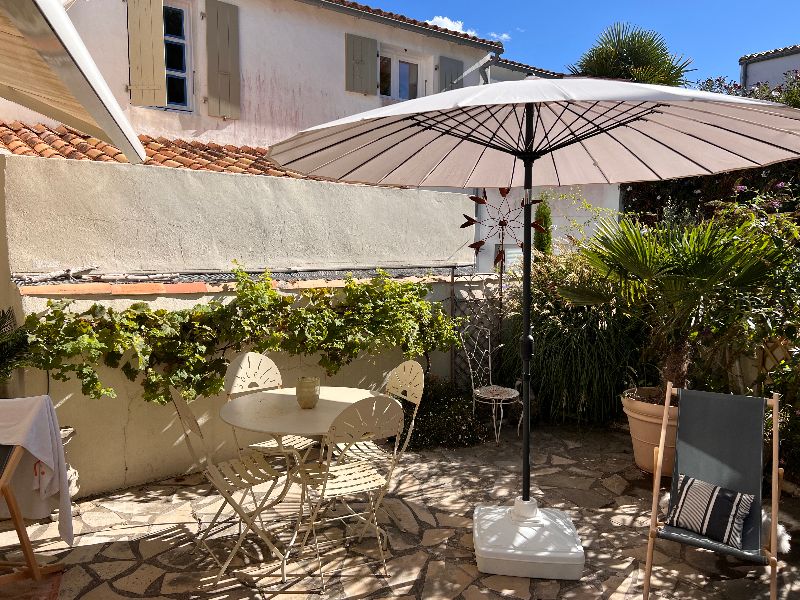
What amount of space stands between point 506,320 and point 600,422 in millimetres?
1786

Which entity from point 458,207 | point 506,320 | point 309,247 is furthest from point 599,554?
point 458,207

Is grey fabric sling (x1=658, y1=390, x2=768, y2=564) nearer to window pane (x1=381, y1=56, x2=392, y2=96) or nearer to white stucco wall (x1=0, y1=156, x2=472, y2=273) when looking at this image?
white stucco wall (x1=0, y1=156, x2=472, y2=273)

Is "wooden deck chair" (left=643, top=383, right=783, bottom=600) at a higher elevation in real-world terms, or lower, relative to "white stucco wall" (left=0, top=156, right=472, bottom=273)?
lower

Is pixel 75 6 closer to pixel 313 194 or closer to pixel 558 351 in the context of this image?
pixel 313 194

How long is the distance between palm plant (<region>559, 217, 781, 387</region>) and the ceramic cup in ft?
10.3

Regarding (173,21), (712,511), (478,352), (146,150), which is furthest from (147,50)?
(712,511)

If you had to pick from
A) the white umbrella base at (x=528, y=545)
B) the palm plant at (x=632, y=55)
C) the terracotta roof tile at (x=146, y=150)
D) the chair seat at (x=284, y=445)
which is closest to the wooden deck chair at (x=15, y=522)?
the chair seat at (x=284, y=445)

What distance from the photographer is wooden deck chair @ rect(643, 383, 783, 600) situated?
3.94 m

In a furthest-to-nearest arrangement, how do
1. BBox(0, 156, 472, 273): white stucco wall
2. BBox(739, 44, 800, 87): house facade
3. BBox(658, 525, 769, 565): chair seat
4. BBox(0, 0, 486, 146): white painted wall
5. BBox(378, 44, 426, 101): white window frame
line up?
BBox(739, 44, 800, 87): house facade → BBox(378, 44, 426, 101): white window frame → BBox(0, 0, 486, 146): white painted wall → BBox(0, 156, 472, 273): white stucco wall → BBox(658, 525, 769, 565): chair seat

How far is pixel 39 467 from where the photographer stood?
4004 mm

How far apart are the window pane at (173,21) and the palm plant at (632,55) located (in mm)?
11548

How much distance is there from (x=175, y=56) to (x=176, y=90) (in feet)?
1.66

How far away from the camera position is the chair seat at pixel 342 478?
415cm

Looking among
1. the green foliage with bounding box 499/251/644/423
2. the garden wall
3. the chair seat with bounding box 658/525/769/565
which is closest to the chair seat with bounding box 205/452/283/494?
the garden wall
